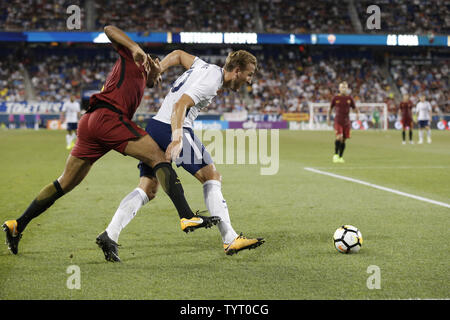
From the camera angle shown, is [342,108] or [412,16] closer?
[342,108]

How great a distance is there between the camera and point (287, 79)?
158ft

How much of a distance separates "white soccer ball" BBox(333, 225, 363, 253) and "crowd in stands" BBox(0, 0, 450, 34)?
1630 inches

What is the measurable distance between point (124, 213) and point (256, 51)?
150ft

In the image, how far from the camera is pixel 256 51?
50.0m

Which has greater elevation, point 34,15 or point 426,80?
point 34,15

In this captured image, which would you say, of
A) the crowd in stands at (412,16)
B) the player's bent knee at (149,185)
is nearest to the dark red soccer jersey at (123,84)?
the player's bent knee at (149,185)

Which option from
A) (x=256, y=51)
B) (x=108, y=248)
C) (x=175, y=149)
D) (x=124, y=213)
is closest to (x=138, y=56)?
(x=175, y=149)

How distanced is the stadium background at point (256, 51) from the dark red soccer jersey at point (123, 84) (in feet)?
118

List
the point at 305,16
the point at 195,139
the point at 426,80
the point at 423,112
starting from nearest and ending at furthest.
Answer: the point at 195,139, the point at 423,112, the point at 305,16, the point at 426,80

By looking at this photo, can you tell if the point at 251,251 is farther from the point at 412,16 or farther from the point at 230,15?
the point at 412,16

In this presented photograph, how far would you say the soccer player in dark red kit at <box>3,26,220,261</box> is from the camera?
16.3ft

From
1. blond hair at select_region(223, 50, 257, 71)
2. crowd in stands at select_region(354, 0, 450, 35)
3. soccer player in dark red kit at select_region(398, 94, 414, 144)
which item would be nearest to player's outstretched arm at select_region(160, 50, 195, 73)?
blond hair at select_region(223, 50, 257, 71)

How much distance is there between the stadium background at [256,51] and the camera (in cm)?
4406

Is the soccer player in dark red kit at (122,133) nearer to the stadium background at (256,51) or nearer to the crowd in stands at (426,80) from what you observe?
the stadium background at (256,51)
